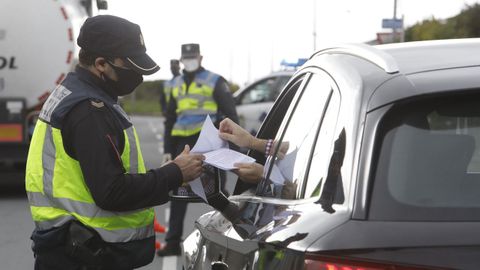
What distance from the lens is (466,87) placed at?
2740 mm

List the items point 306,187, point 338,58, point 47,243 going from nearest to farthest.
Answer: point 306,187 → point 338,58 → point 47,243

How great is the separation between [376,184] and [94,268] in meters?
1.44

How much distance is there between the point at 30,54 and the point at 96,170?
10.1 metres

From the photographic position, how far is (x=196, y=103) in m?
8.88

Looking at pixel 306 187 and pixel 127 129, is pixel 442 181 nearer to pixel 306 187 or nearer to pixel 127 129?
pixel 306 187

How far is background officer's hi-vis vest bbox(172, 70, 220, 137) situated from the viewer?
8844 mm

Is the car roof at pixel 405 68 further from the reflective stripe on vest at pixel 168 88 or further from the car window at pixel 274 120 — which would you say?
the reflective stripe on vest at pixel 168 88

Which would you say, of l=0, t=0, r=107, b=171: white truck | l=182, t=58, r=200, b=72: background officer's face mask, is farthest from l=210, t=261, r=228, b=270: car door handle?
l=0, t=0, r=107, b=171: white truck

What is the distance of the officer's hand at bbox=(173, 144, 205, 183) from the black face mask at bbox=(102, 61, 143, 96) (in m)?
0.34

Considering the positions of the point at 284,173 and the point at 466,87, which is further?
the point at 284,173

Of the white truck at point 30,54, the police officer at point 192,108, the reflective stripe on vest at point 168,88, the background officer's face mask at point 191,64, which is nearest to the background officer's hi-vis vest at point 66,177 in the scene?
the police officer at point 192,108

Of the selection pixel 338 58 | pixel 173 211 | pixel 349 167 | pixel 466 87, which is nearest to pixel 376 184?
pixel 349 167

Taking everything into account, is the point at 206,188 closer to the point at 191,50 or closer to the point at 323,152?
the point at 323,152

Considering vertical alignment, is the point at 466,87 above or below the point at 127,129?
above
